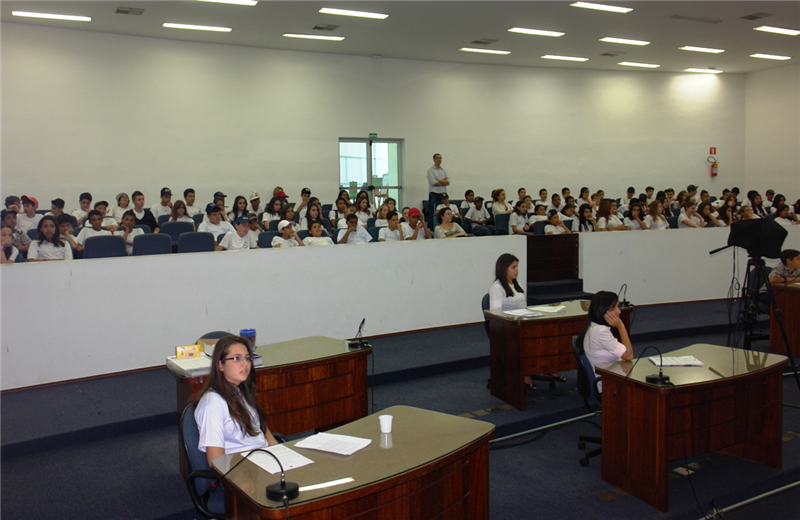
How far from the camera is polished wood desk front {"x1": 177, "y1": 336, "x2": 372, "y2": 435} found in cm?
396

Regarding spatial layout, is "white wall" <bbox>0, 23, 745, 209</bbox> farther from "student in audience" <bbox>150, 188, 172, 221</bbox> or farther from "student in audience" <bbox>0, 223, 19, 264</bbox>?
"student in audience" <bbox>0, 223, 19, 264</bbox>

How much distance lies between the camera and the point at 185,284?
605cm

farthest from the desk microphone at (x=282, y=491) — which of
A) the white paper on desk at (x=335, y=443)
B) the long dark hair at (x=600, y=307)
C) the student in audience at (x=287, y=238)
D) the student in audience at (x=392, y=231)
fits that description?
the student in audience at (x=392, y=231)

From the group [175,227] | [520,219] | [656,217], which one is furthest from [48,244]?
[656,217]

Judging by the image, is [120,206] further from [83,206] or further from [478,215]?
[478,215]

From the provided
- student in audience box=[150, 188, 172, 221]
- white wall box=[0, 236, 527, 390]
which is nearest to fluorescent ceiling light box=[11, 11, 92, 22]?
student in audience box=[150, 188, 172, 221]

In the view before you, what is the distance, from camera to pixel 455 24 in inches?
416

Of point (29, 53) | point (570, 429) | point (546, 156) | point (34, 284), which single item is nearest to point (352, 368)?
point (570, 429)

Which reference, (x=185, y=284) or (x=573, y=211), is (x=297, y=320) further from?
(x=573, y=211)

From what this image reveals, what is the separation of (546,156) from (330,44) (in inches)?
232

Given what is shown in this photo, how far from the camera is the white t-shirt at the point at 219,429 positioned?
2723 mm

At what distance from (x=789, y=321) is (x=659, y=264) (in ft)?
7.83

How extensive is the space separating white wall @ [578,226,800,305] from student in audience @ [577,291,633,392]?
447 cm

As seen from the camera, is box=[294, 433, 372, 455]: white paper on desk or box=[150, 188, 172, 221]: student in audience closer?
box=[294, 433, 372, 455]: white paper on desk
